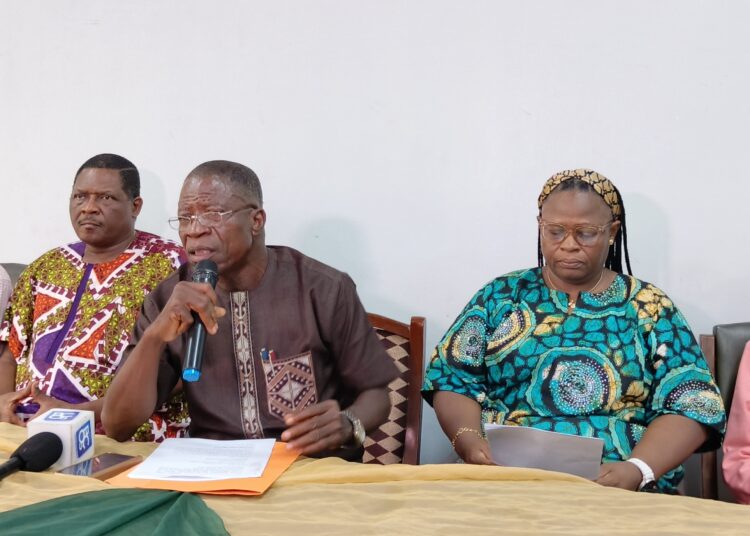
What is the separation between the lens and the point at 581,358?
92.5 inches

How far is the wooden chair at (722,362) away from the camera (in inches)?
103

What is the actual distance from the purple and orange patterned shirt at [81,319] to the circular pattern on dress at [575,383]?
1141 millimetres

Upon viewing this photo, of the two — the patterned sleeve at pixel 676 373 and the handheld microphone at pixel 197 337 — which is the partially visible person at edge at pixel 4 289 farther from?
the patterned sleeve at pixel 676 373

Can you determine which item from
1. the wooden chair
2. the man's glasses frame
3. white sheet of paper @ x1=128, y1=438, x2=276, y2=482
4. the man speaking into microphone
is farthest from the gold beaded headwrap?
white sheet of paper @ x1=128, y1=438, x2=276, y2=482

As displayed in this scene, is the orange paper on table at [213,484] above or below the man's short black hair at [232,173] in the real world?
below

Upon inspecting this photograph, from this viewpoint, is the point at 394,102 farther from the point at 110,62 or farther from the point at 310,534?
the point at 310,534

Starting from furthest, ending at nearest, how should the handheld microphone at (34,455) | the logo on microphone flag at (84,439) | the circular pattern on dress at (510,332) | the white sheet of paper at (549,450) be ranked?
the circular pattern on dress at (510,332)
the white sheet of paper at (549,450)
the logo on microphone flag at (84,439)
the handheld microphone at (34,455)

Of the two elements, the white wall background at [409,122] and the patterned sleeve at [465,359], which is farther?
the white wall background at [409,122]

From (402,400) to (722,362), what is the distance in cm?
105

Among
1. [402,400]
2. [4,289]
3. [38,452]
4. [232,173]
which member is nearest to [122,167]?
[4,289]

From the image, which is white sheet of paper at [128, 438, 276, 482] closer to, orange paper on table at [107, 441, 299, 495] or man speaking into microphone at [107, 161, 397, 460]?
orange paper on table at [107, 441, 299, 495]

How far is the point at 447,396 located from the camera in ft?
8.02

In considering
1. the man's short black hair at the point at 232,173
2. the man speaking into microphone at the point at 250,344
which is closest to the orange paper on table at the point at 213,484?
the man speaking into microphone at the point at 250,344

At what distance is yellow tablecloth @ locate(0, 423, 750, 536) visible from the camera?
1408 millimetres
